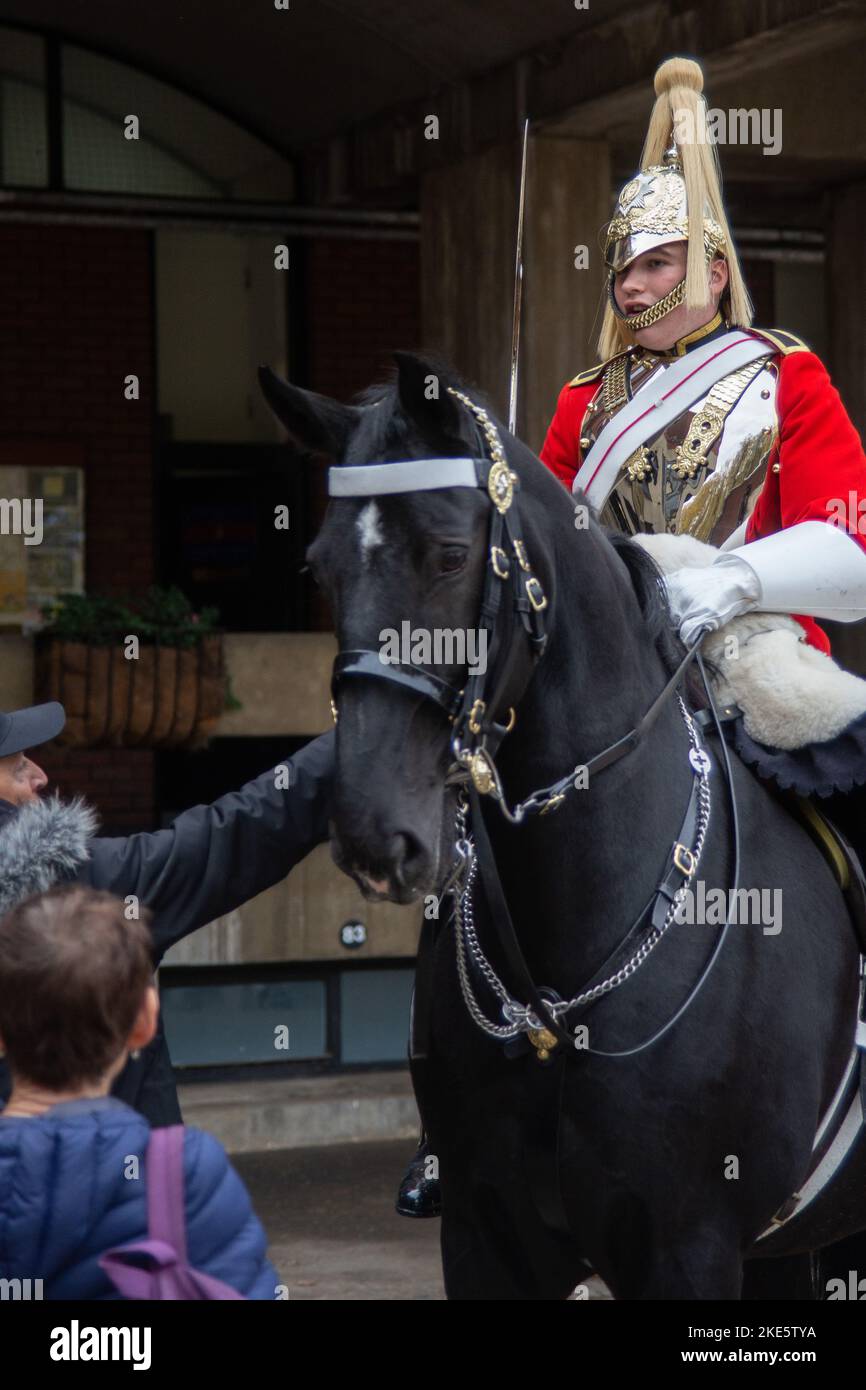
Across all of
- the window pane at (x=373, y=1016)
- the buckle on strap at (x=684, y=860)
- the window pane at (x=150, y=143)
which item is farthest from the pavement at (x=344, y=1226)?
the window pane at (x=150, y=143)

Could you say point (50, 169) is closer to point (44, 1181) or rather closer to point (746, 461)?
point (746, 461)

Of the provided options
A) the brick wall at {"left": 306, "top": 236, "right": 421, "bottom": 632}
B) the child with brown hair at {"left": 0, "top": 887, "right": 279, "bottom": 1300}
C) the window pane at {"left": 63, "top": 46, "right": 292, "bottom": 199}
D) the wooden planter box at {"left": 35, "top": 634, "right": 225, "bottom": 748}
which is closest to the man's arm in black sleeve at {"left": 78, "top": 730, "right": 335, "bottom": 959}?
the child with brown hair at {"left": 0, "top": 887, "right": 279, "bottom": 1300}

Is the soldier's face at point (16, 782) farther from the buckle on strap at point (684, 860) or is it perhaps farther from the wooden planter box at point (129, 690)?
the wooden planter box at point (129, 690)

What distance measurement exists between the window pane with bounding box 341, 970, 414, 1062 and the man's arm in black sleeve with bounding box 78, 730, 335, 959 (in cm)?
539

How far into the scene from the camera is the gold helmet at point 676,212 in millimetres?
3967

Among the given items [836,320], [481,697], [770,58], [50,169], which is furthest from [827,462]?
[50,169]

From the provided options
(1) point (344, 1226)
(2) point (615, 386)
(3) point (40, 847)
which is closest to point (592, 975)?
(3) point (40, 847)

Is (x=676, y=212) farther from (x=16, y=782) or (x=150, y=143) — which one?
(x=150, y=143)

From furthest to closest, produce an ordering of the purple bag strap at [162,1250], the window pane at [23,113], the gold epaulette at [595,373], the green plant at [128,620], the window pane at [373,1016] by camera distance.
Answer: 1. the window pane at [23,113]
2. the window pane at [373,1016]
3. the green plant at [128,620]
4. the gold epaulette at [595,373]
5. the purple bag strap at [162,1250]

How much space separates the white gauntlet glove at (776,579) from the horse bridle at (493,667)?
0.40 metres

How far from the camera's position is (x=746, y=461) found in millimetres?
3842

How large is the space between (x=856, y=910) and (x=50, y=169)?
8.01m

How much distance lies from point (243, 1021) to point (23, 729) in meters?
5.44

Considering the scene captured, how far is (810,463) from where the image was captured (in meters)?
3.80
